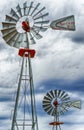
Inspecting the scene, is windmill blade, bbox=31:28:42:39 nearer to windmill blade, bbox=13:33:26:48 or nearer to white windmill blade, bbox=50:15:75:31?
windmill blade, bbox=13:33:26:48

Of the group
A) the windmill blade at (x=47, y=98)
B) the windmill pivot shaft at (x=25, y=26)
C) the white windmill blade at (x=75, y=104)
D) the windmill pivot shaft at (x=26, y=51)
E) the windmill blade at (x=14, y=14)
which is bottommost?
the windmill pivot shaft at (x=26, y=51)

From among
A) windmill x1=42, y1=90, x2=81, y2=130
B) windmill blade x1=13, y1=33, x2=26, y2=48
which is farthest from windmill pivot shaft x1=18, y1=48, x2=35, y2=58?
windmill x1=42, y1=90, x2=81, y2=130

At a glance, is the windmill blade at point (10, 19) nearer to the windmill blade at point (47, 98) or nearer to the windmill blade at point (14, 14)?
the windmill blade at point (14, 14)

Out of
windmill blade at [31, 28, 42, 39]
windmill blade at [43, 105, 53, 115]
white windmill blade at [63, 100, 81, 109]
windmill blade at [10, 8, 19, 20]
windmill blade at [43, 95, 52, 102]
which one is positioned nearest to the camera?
windmill blade at [10, 8, 19, 20]

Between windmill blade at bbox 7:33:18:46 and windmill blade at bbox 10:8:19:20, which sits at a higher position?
windmill blade at bbox 10:8:19:20

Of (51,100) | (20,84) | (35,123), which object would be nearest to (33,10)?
(20,84)

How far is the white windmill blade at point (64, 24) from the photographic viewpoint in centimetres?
3597

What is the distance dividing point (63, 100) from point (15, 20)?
2493 cm

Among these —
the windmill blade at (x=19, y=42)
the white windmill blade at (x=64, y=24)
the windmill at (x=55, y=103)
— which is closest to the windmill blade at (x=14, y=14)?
the windmill blade at (x=19, y=42)

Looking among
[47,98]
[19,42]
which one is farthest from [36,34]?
[47,98]

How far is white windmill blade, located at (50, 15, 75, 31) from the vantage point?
35969 millimetres

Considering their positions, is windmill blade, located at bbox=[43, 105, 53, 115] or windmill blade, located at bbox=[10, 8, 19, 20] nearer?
windmill blade, located at bbox=[10, 8, 19, 20]

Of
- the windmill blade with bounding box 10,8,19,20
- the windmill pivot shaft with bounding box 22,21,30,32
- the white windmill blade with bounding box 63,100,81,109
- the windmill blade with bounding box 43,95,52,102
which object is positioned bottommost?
the windmill pivot shaft with bounding box 22,21,30,32

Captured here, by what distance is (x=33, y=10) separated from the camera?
1436 inches
